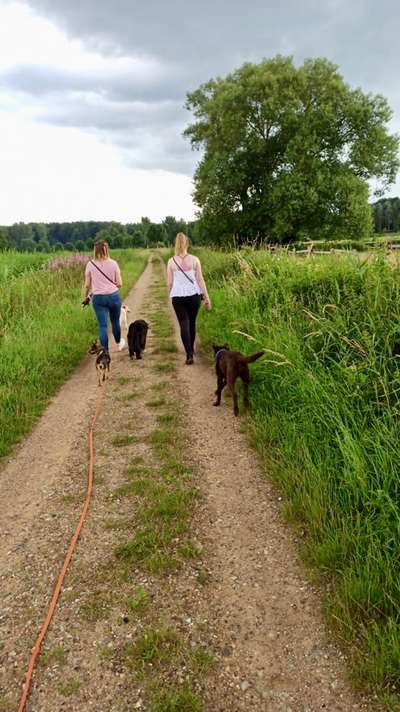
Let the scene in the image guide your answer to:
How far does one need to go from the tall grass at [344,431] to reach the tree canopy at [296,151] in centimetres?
1649

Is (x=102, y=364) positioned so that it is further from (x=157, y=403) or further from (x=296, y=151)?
(x=296, y=151)

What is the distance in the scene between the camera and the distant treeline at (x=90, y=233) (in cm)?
7988

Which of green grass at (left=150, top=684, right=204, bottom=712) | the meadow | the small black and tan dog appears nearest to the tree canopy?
the meadow

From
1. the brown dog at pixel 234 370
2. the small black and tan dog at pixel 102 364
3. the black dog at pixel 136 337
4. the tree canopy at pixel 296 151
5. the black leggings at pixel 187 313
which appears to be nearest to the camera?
the brown dog at pixel 234 370

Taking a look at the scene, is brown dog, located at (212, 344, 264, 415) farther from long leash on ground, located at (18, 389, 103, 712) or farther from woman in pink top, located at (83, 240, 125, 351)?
woman in pink top, located at (83, 240, 125, 351)

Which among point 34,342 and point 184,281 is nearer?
point 184,281

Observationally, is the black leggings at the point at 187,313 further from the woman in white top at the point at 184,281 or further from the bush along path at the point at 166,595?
the bush along path at the point at 166,595

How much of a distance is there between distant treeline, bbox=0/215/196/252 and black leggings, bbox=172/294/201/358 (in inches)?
2913

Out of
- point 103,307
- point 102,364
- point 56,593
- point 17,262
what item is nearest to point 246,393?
point 102,364

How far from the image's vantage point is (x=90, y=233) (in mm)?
143375

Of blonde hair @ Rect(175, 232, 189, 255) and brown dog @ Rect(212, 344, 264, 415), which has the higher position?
blonde hair @ Rect(175, 232, 189, 255)

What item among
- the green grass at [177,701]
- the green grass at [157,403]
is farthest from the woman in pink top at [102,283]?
the green grass at [177,701]

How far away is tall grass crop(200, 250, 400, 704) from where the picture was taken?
2182mm

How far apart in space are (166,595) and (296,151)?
23165 mm
